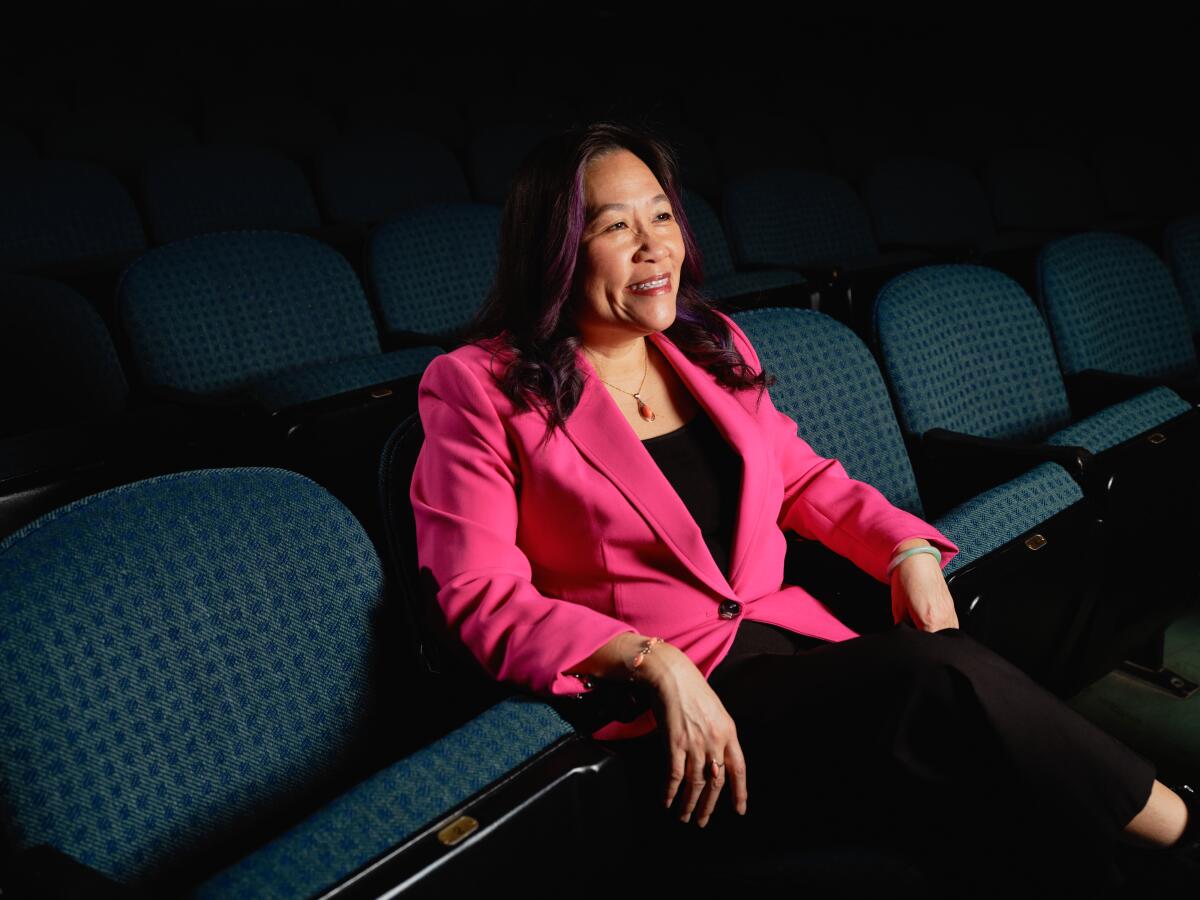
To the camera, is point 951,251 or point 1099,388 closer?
point 1099,388

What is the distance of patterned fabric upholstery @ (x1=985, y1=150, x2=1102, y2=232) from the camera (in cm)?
284

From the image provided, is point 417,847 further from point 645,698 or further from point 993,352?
point 993,352

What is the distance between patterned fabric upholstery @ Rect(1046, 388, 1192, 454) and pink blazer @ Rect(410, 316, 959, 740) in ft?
1.06

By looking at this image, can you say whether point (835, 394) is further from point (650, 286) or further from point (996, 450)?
point (650, 286)

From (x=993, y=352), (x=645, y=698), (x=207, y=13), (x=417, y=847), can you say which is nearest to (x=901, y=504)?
(x=993, y=352)

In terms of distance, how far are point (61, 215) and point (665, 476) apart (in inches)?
60.1

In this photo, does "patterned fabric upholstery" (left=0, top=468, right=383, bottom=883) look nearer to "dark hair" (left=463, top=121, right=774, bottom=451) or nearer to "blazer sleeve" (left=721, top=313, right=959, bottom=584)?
"dark hair" (left=463, top=121, right=774, bottom=451)

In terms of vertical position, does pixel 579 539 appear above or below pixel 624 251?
below

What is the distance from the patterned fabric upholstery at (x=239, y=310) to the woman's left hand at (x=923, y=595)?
0.89 meters

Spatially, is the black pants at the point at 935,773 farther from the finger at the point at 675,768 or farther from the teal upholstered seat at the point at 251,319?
the teal upholstered seat at the point at 251,319

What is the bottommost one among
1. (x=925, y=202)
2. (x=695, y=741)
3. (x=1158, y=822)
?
(x=1158, y=822)

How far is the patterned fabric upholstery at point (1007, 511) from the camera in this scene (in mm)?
868

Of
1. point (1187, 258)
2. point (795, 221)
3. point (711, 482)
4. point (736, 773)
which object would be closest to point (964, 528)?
point (711, 482)

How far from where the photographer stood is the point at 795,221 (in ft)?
7.20
